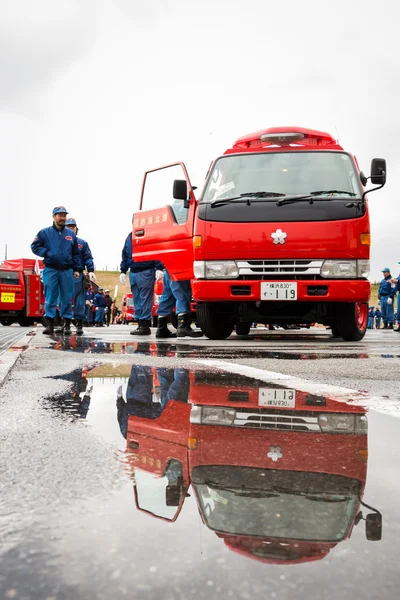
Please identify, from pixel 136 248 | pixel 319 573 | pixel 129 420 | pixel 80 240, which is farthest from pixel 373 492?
pixel 80 240

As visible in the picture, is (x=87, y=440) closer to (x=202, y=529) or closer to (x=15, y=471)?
(x=15, y=471)

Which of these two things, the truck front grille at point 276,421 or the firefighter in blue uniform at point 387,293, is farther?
the firefighter in blue uniform at point 387,293

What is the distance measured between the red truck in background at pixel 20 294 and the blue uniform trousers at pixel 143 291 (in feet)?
65.3

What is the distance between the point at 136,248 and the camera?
9289 mm

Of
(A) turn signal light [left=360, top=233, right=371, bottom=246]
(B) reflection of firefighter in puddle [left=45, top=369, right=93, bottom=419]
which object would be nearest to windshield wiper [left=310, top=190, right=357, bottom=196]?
(A) turn signal light [left=360, top=233, right=371, bottom=246]

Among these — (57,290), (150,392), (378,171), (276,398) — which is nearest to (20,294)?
(57,290)

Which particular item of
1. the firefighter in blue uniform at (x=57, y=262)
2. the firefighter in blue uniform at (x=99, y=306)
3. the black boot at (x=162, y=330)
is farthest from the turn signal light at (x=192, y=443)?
the firefighter in blue uniform at (x=99, y=306)

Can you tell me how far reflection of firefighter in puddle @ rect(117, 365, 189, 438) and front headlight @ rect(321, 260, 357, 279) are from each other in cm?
361

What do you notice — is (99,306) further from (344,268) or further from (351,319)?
(344,268)

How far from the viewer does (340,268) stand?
7285mm

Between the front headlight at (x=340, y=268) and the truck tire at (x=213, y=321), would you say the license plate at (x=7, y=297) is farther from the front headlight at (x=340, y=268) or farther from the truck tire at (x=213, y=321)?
the front headlight at (x=340, y=268)

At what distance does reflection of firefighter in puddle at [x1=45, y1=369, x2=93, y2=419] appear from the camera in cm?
249

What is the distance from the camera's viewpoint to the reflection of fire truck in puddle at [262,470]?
109 centimetres

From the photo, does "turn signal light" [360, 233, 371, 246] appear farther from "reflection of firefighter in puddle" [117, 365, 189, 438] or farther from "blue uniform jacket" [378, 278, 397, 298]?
"blue uniform jacket" [378, 278, 397, 298]
